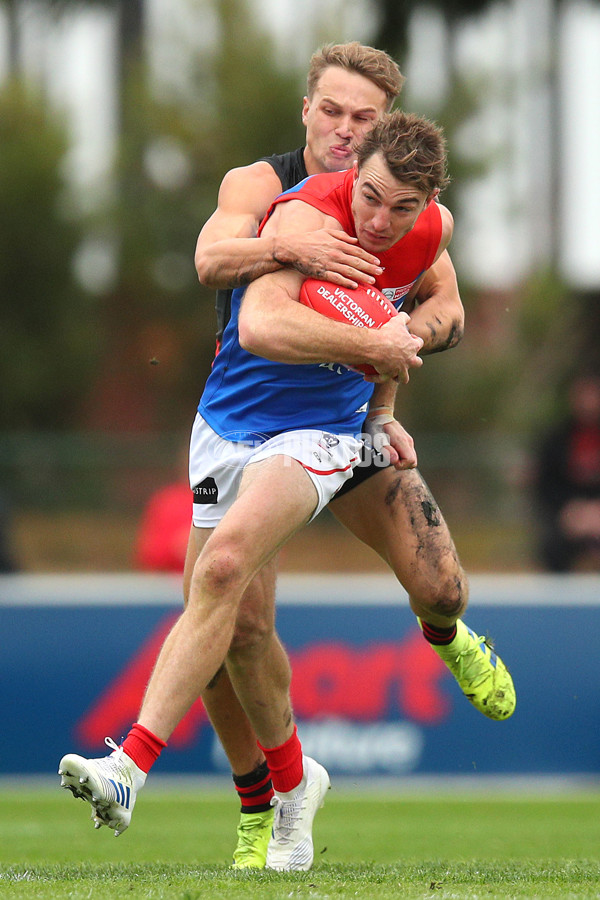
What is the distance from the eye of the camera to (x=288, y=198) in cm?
513

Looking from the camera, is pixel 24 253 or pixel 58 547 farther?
Answer: pixel 24 253

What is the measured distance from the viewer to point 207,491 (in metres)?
5.26

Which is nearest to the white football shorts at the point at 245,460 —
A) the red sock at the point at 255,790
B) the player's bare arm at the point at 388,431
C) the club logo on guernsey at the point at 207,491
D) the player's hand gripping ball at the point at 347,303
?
the club logo on guernsey at the point at 207,491

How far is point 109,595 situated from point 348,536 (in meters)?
3.35

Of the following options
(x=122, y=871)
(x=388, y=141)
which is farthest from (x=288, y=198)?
(x=122, y=871)

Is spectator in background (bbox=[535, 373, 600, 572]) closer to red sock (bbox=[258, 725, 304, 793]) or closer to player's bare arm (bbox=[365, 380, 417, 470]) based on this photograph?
player's bare arm (bbox=[365, 380, 417, 470])

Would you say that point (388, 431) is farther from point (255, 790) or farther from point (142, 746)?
point (142, 746)

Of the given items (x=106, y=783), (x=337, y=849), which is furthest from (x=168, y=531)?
(x=106, y=783)

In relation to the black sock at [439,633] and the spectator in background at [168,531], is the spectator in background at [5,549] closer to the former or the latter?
the spectator in background at [168,531]

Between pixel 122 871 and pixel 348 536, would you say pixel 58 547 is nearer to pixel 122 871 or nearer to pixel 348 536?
pixel 348 536

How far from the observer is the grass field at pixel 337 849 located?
14.5 ft

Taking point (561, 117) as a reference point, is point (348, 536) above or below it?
below

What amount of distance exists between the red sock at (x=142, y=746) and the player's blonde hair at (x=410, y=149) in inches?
80.9

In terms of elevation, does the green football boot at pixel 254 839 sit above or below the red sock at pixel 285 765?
below
